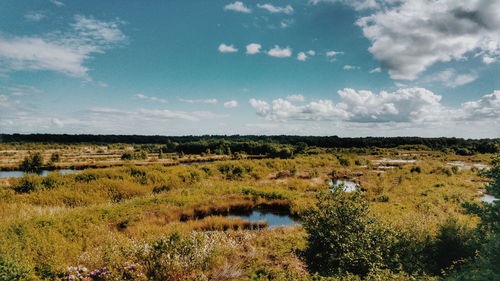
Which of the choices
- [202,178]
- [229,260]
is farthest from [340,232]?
[202,178]

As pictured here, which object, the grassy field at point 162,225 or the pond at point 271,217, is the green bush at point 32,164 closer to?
the grassy field at point 162,225

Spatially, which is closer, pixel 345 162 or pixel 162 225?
pixel 162 225

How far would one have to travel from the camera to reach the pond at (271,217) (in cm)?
1762

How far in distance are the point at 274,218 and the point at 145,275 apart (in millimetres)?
12252

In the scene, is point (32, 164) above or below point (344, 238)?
below

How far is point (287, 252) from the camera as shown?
439 inches

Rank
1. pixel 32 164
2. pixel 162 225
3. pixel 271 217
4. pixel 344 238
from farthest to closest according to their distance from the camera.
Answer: pixel 32 164, pixel 271 217, pixel 162 225, pixel 344 238

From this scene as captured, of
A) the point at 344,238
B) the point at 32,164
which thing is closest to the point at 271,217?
the point at 344,238

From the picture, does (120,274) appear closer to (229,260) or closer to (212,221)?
(229,260)

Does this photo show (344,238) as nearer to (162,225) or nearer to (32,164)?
(162,225)

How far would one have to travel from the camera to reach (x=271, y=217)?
1916 cm

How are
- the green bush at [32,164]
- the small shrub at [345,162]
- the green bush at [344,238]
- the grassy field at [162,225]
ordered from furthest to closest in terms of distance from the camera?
the small shrub at [345,162]
the green bush at [32,164]
the grassy field at [162,225]
the green bush at [344,238]

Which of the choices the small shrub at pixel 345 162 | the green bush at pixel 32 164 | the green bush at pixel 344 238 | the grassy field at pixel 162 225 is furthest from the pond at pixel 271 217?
the green bush at pixel 32 164

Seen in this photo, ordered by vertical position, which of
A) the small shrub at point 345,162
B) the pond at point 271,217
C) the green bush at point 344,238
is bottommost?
the pond at point 271,217
